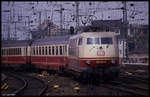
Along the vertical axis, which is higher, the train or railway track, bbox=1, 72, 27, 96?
the train

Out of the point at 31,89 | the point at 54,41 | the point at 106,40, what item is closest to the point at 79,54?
the point at 106,40

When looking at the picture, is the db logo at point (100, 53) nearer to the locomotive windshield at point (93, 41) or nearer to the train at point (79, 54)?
the train at point (79, 54)

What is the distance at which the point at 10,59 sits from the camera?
113 ft

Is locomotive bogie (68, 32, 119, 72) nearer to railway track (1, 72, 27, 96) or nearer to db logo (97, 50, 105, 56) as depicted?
db logo (97, 50, 105, 56)

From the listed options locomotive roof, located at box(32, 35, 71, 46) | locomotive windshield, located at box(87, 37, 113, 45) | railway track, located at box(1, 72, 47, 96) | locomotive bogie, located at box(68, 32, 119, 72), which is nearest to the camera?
railway track, located at box(1, 72, 47, 96)

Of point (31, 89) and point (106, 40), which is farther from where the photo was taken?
point (106, 40)

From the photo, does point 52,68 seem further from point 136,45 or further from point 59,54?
point 136,45

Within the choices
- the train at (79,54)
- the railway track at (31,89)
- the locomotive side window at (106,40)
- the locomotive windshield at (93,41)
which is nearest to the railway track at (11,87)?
the railway track at (31,89)

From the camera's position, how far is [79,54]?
1722 centimetres

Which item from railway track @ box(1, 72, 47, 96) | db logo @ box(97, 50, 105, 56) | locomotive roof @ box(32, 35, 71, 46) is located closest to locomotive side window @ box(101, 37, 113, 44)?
db logo @ box(97, 50, 105, 56)

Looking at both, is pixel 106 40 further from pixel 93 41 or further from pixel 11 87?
pixel 11 87

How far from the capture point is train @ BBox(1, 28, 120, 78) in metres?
16.5

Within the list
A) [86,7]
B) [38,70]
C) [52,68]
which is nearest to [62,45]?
[52,68]

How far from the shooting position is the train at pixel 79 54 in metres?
16.5
